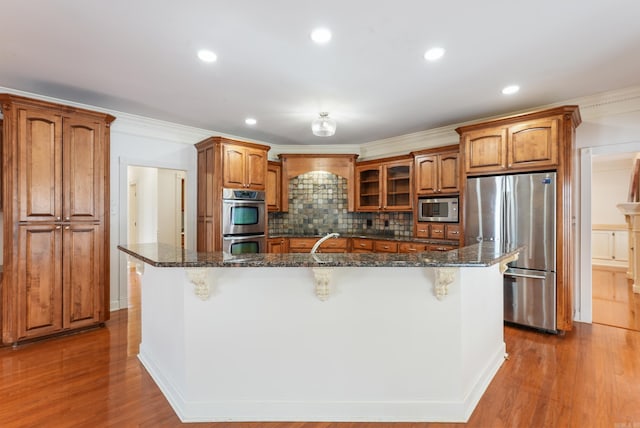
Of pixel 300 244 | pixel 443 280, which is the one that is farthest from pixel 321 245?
pixel 443 280

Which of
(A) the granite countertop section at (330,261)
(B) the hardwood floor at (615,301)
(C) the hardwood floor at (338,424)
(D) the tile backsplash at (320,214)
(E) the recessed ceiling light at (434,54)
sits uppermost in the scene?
(E) the recessed ceiling light at (434,54)

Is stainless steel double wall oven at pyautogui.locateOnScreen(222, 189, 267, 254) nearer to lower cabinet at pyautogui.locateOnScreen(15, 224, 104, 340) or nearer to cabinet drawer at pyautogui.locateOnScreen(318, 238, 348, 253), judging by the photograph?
cabinet drawer at pyautogui.locateOnScreen(318, 238, 348, 253)

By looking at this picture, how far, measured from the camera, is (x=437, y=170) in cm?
439

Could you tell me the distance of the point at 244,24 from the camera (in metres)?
2.12

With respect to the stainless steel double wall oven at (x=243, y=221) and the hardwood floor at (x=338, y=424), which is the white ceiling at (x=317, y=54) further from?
the hardwood floor at (x=338, y=424)

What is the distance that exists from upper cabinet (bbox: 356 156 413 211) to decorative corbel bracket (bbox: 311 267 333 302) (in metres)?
3.26

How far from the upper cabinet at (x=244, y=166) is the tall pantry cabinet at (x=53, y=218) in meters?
1.37

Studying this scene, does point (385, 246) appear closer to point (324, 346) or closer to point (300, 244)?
point (300, 244)

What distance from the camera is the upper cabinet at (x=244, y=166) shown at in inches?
170

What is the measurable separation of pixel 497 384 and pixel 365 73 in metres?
2.74

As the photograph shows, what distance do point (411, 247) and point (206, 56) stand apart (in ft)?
11.2

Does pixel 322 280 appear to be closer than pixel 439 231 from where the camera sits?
Yes

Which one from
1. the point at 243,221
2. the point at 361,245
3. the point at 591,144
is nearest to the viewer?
the point at 591,144

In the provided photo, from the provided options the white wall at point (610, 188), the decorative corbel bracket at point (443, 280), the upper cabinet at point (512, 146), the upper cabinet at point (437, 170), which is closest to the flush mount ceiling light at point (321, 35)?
the decorative corbel bracket at point (443, 280)
